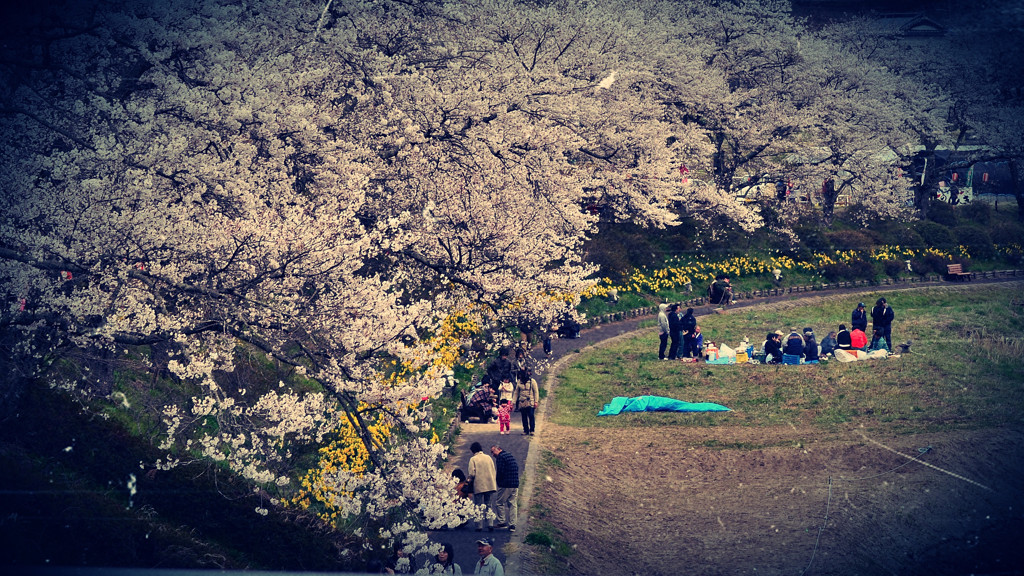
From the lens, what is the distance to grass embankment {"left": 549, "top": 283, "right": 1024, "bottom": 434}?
1566cm

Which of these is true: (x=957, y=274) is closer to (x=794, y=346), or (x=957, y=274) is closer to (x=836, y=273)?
(x=836, y=273)

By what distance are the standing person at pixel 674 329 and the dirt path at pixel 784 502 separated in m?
4.55

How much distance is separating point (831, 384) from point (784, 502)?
18.3ft

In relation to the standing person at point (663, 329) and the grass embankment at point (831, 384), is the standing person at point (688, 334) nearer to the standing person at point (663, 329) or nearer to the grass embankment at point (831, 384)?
the standing person at point (663, 329)

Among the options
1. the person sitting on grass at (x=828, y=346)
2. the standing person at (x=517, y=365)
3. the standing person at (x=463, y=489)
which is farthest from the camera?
the person sitting on grass at (x=828, y=346)

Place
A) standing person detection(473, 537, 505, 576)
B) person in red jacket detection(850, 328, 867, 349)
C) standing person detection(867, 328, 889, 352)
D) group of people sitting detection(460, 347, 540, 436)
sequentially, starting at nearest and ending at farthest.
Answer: standing person detection(473, 537, 505, 576) < group of people sitting detection(460, 347, 540, 436) < person in red jacket detection(850, 328, 867, 349) < standing person detection(867, 328, 889, 352)

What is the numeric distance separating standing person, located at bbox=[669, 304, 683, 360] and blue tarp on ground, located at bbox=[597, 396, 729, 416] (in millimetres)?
3221

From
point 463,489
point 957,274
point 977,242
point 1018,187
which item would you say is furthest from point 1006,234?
point 463,489

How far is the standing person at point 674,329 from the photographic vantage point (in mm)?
19516

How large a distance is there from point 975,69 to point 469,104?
2977 centimetres

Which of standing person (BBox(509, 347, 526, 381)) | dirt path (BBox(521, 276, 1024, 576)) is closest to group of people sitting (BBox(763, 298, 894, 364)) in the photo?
dirt path (BBox(521, 276, 1024, 576))

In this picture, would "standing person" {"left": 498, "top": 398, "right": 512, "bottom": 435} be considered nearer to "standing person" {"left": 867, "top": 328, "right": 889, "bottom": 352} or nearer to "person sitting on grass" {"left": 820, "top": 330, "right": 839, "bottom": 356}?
"person sitting on grass" {"left": 820, "top": 330, "right": 839, "bottom": 356}

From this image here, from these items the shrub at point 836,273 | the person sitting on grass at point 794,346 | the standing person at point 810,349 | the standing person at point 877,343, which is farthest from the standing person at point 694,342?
the shrub at point 836,273

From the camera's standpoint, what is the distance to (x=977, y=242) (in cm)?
3297
